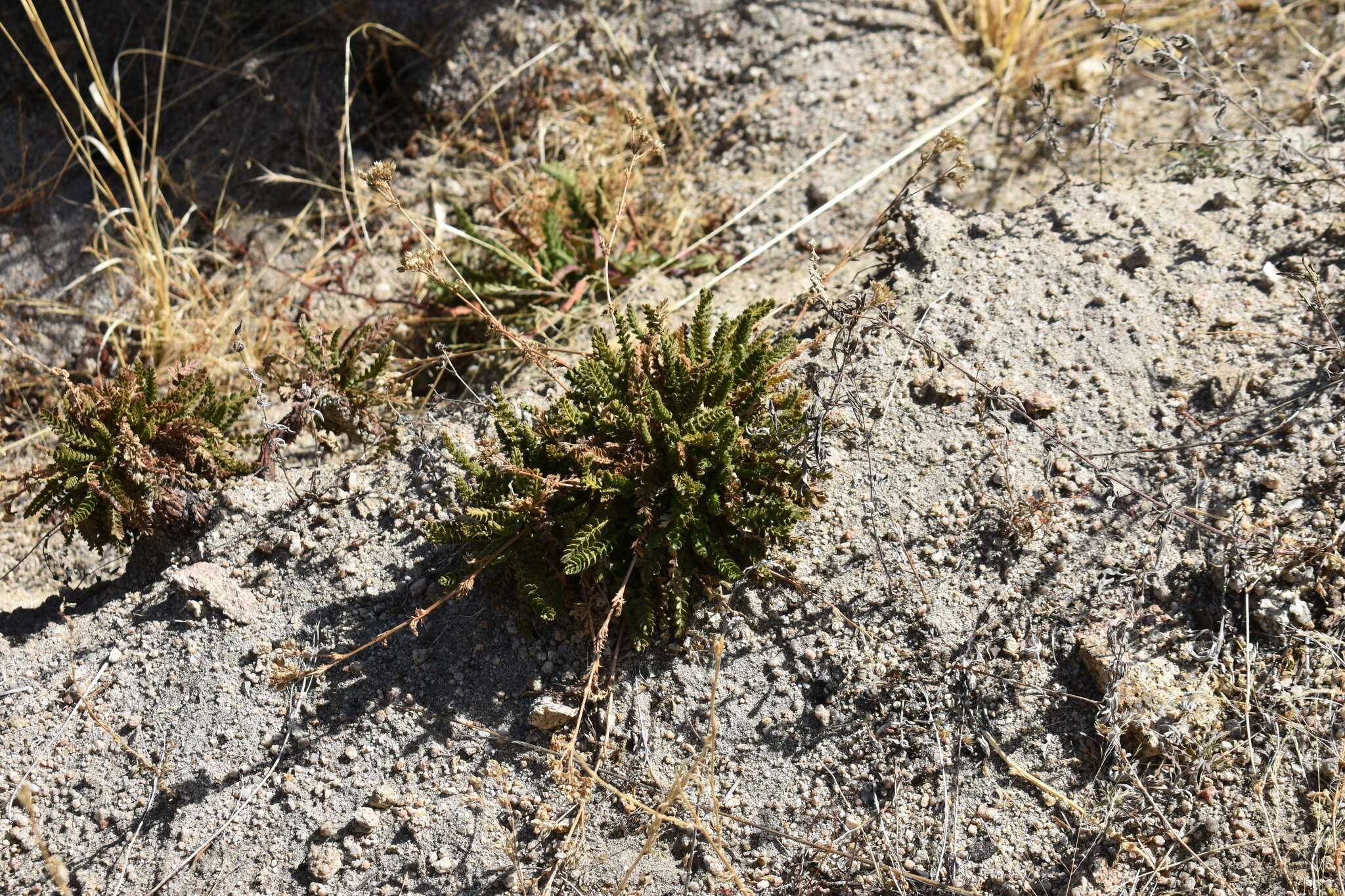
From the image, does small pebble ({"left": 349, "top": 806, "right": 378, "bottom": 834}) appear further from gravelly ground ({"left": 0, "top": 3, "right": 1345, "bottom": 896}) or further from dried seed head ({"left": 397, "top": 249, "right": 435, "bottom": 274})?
dried seed head ({"left": 397, "top": 249, "right": 435, "bottom": 274})

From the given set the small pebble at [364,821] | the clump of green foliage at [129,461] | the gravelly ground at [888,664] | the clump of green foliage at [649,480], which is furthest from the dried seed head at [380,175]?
the small pebble at [364,821]

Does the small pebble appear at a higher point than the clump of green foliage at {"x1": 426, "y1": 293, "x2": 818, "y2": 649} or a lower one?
lower

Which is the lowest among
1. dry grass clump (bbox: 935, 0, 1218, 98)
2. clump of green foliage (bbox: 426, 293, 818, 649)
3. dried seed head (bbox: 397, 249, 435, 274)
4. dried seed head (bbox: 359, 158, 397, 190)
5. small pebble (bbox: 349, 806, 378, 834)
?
small pebble (bbox: 349, 806, 378, 834)

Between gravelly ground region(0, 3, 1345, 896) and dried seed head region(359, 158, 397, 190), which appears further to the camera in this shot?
dried seed head region(359, 158, 397, 190)

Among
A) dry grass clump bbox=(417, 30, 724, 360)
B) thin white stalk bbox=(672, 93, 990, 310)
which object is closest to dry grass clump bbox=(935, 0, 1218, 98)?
thin white stalk bbox=(672, 93, 990, 310)

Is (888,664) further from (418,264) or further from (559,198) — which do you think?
(559,198)

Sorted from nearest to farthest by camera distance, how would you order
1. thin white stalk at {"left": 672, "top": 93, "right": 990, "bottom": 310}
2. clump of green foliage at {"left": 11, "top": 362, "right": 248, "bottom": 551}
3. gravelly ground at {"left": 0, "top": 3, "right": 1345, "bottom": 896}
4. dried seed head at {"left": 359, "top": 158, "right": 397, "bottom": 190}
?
gravelly ground at {"left": 0, "top": 3, "right": 1345, "bottom": 896}
dried seed head at {"left": 359, "top": 158, "right": 397, "bottom": 190}
clump of green foliage at {"left": 11, "top": 362, "right": 248, "bottom": 551}
thin white stalk at {"left": 672, "top": 93, "right": 990, "bottom": 310}

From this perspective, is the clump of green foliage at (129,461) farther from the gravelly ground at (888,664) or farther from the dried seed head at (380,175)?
the dried seed head at (380,175)
